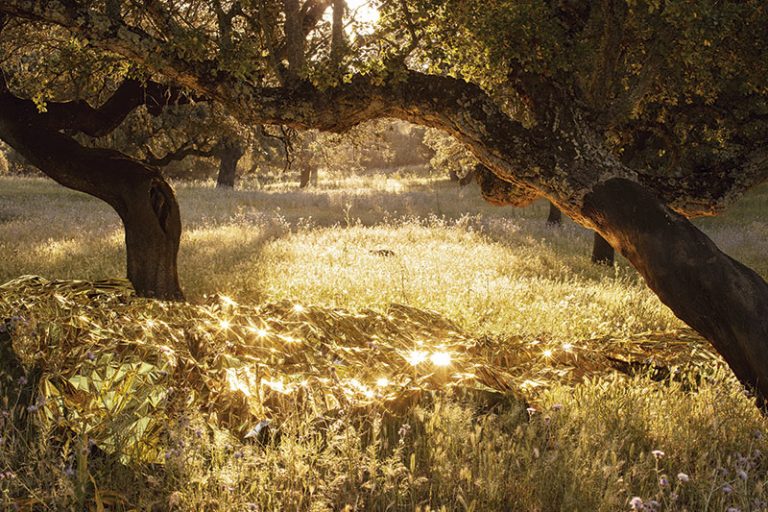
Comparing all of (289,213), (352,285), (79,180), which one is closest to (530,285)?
(352,285)

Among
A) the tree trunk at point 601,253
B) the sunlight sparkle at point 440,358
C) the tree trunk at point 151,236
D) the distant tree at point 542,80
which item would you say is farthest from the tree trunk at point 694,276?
the tree trunk at point 601,253

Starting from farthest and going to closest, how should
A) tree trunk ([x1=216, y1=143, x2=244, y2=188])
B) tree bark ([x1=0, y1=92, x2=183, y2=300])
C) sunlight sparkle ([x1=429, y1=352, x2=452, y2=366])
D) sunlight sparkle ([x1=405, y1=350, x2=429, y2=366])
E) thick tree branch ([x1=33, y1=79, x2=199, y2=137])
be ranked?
tree trunk ([x1=216, y1=143, x2=244, y2=188]) < thick tree branch ([x1=33, y1=79, x2=199, y2=137]) < tree bark ([x1=0, y1=92, x2=183, y2=300]) < sunlight sparkle ([x1=405, y1=350, x2=429, y2=366]) < sunlight sparkle ([x1=429, y1=352, x2=452, y2=366])

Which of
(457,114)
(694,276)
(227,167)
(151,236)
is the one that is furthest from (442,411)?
(227,167)

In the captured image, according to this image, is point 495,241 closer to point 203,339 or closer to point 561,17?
point 561,17

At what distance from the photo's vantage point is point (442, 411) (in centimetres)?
470

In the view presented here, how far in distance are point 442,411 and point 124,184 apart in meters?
6.17

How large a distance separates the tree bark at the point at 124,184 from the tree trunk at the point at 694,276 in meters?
6.18

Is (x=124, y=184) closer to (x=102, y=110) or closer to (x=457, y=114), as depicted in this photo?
(x=102, y=110)

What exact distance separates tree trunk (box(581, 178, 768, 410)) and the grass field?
0.34 meters

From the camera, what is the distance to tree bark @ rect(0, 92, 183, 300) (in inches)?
342

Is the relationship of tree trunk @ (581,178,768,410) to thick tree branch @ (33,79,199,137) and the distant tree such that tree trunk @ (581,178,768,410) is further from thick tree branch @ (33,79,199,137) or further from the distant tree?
thick tree branch @ (33,79,199,137)

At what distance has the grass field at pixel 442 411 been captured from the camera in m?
3.44

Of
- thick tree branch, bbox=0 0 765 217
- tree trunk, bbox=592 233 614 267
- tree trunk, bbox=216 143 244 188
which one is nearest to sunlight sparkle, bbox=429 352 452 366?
thick tree branch, bbox=0 0 765 217

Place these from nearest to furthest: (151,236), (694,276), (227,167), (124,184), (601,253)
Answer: (694,276)
(124,184)
(151,236)
(601,253)
(227,167)
